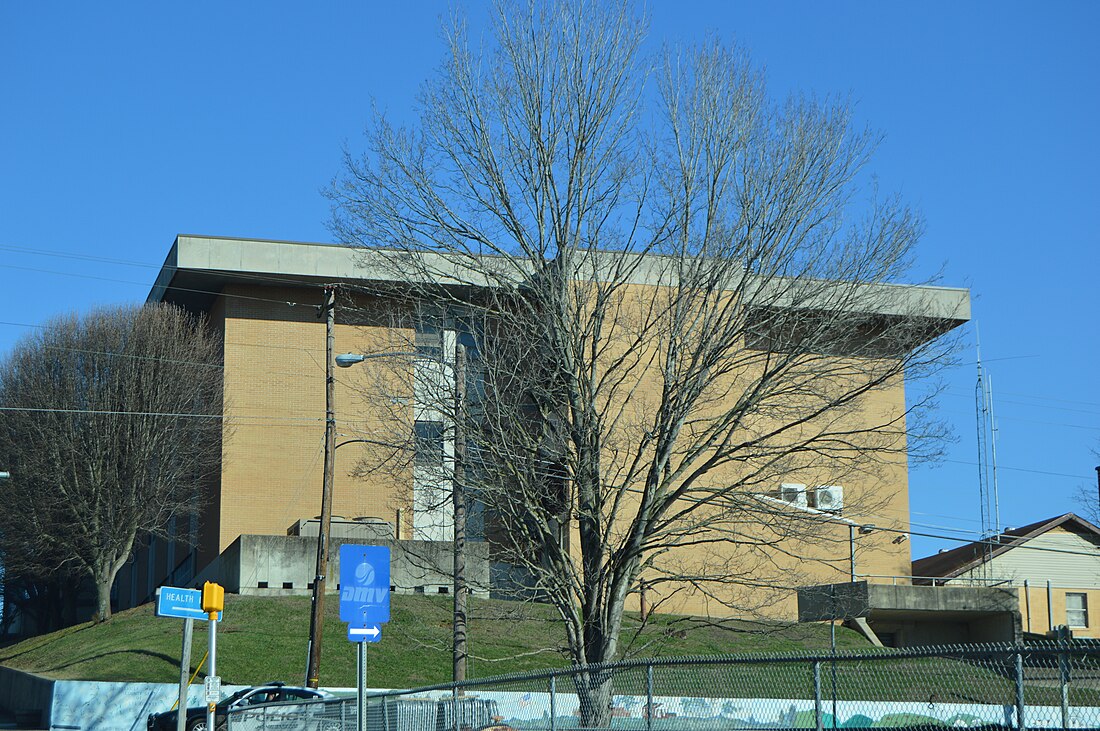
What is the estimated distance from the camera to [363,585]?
1330 centimetres

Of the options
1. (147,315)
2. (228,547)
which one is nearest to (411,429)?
(228,547)

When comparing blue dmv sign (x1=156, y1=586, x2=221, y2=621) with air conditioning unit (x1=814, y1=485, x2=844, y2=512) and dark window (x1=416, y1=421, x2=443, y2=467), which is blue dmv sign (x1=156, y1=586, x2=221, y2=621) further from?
air conditioning unit (x1=814, y1=485, x2=844, y2=512)

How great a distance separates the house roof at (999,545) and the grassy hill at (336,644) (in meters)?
12.6

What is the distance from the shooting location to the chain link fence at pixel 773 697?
9.78 metres

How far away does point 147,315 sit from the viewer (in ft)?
152

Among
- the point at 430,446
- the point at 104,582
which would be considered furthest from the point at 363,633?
the point at 104,582

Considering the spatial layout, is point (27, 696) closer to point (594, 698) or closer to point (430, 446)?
point (430, 446)

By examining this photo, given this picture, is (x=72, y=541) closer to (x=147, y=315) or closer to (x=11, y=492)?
(x=11, y=492)

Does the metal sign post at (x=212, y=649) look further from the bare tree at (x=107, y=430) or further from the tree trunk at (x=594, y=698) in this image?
the bare tree at (x=107, y=430)

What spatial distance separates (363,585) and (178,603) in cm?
507

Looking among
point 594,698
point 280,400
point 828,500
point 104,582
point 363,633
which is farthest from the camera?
point 280,400

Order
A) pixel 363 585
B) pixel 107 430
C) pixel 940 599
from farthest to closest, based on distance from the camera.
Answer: pixel 107 430 < pixel 940 599 < pixel 363 585

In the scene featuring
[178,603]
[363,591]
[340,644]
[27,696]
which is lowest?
[27,696]

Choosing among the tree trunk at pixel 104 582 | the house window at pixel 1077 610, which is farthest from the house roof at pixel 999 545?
the tree trunk at pixel 104 582
